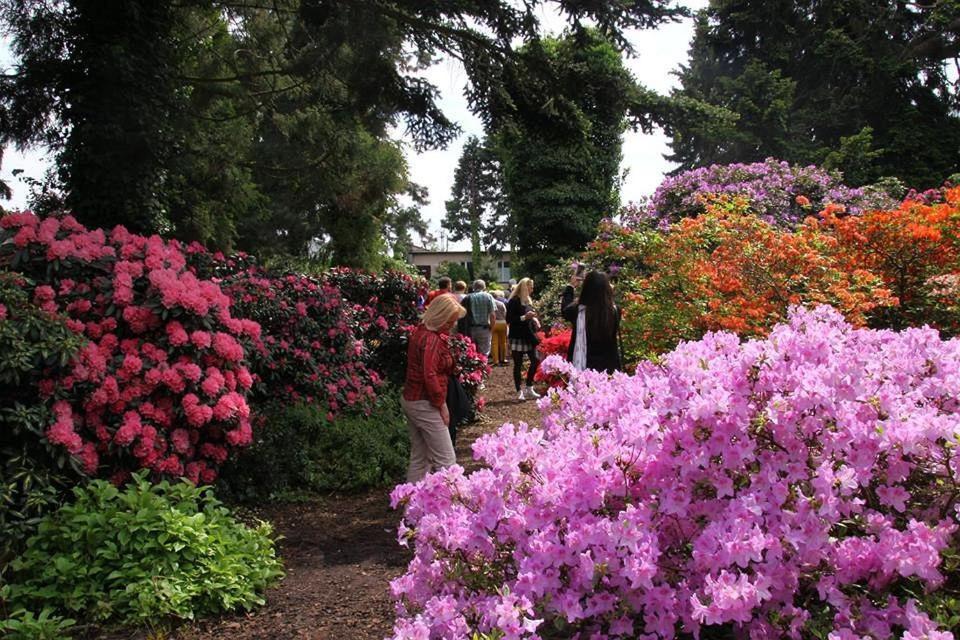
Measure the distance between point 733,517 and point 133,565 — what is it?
9.37 feet

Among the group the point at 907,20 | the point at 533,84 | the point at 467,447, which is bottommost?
the point at 467,447

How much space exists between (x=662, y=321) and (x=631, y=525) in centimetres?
563

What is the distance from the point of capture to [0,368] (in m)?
3.66

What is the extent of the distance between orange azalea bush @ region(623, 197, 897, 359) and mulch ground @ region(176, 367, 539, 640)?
315 centimetres

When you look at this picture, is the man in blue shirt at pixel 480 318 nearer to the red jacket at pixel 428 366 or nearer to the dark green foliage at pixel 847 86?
the red jacket at pixel 428 366

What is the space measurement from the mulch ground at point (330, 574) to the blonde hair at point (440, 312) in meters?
1.39

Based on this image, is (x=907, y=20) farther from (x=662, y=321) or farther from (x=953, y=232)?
(x=662, y=321)

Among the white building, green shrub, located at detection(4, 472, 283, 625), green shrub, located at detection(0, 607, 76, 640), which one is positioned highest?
the white building

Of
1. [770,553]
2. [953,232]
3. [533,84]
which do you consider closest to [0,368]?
[770,553]

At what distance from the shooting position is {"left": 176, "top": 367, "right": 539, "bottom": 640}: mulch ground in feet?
10.6

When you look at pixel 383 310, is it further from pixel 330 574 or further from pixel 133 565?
pixel 133 565

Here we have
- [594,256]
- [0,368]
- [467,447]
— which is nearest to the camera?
[0,368]

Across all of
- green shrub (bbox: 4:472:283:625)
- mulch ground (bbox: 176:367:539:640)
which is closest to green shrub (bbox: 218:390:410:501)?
mulch ground (bbox: 176:367:539:640)

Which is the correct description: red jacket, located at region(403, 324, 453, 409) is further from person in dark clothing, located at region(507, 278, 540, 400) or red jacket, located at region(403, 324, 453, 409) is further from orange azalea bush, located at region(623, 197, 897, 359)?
person in dark clothing, located at region(507, 278, 540, 400)
